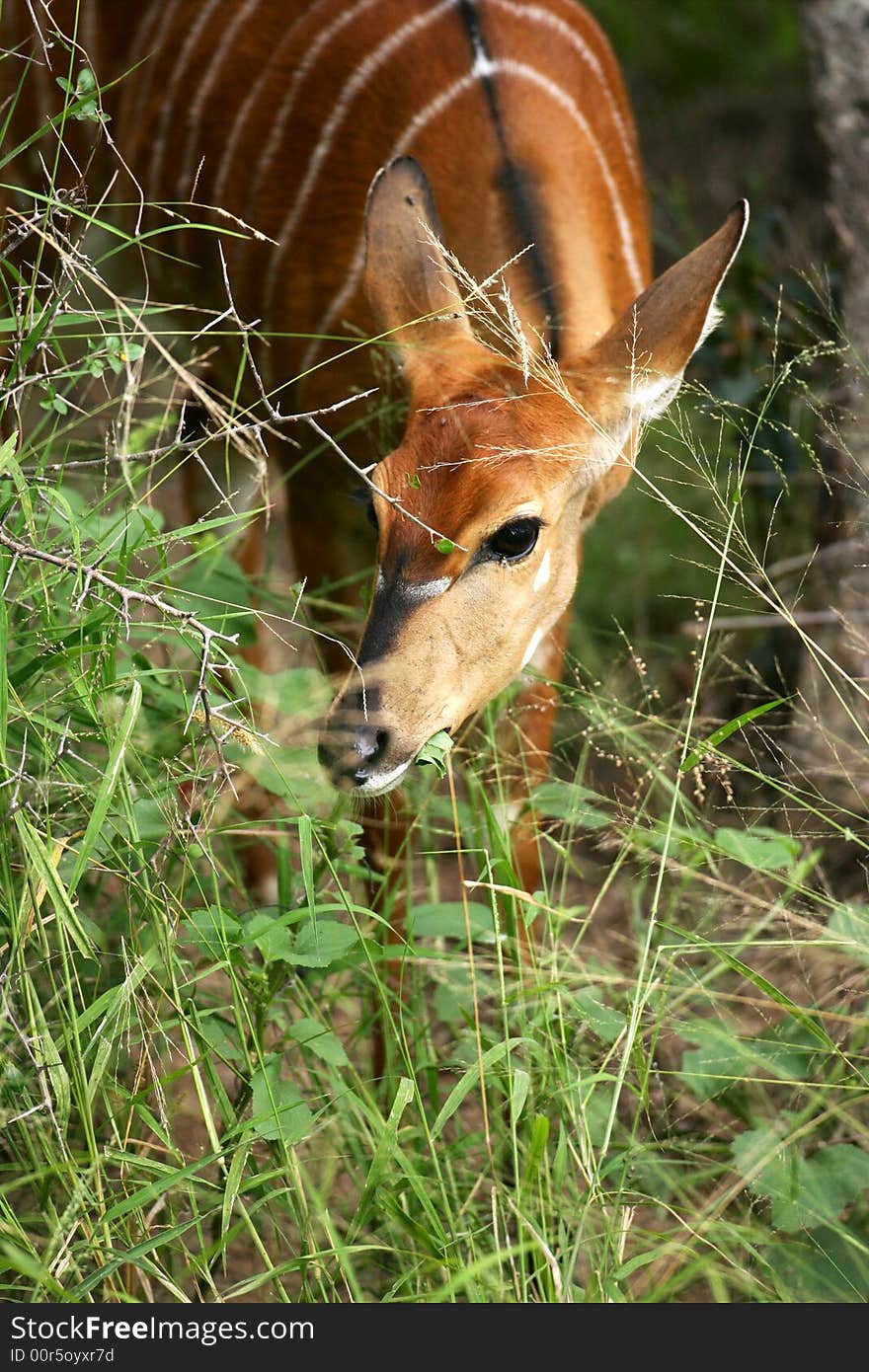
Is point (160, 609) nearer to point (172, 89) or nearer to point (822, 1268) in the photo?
point (822, 1268)

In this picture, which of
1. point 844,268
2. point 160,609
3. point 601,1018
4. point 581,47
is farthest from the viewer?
point 581,47

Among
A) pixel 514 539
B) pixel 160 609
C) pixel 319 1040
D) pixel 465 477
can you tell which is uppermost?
pixel 160 609

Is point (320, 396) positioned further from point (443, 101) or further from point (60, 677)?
point (60, 677)

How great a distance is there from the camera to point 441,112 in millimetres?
3227

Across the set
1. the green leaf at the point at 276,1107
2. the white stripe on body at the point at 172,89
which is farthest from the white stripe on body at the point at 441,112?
the green leaf at the point at 276,1107

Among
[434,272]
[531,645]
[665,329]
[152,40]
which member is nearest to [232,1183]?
Result: [531,645]

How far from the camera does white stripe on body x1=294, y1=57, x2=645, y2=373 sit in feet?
10.6

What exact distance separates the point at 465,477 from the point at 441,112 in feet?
4.03

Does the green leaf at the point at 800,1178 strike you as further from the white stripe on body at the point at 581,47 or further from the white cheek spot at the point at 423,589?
the white stripe on body at the point at 581,47

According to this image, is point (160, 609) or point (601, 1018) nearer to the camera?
point (160, 609)

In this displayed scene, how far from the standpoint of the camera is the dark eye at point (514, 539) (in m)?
2.45

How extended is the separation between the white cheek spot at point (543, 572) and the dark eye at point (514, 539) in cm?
6

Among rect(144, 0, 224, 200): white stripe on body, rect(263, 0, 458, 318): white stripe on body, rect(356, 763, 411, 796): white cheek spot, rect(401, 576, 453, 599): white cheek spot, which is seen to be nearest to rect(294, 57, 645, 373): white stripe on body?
rect(263, 0, 458, 318): white stripe on body

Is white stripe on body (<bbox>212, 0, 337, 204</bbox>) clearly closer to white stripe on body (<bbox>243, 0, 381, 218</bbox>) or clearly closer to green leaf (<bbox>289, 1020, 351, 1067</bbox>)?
white stripe on body (<bbox>243, 0, 381, 218</bbox>)
